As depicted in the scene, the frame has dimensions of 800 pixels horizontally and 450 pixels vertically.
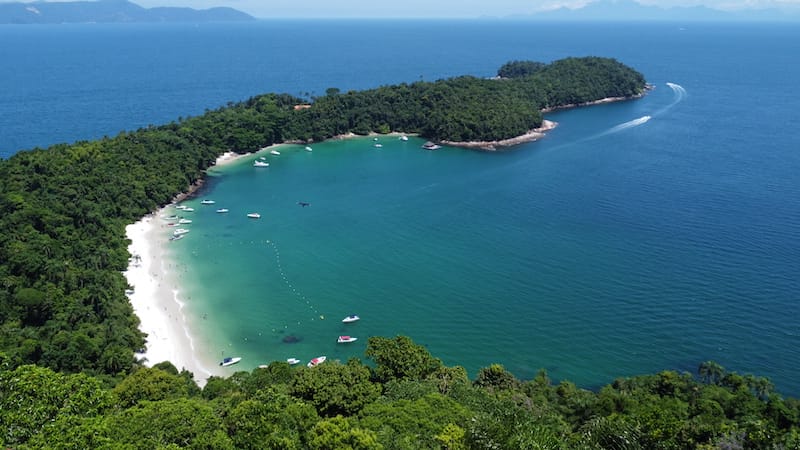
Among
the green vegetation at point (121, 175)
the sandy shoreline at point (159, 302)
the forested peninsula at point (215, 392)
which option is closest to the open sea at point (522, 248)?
the sandy shoreline at point (159, 302)

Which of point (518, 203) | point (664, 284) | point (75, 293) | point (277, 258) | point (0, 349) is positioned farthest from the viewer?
point (518, 203)

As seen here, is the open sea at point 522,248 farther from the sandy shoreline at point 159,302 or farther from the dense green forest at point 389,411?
the dense green forest at point 389,411

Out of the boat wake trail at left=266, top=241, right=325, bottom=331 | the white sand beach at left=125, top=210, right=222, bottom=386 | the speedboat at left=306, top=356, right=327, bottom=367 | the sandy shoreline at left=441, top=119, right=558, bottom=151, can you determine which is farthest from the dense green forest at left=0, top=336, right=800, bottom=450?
the sandy shoreline at left=441, top=119, right=558, bottom=151

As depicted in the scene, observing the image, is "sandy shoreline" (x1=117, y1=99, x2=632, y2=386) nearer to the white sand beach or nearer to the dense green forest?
the white sand beach

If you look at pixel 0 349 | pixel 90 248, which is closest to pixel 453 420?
pixel 0 349

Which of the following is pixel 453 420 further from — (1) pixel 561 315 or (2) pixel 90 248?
(2) pixel 90 248

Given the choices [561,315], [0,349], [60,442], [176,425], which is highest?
[60,442]

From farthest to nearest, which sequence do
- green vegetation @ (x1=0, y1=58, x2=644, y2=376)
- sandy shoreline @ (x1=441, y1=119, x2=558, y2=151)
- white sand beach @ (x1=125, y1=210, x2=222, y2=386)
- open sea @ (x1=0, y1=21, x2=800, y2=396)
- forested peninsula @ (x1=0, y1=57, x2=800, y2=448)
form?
sandy shoreline @ (x1=441, y1=119, x2=558, y2=151) < open sea @ (x1=0, y1=21, x2=800, y2=396) < white sand beach @ (x1=125, y1=210, x2=222, y2=386) < green vegetation @ (x1=0, y1=58, x2=644, y2=376) < forested peninsula @ (x1=0, y1=57, x2=800, y2=448)
